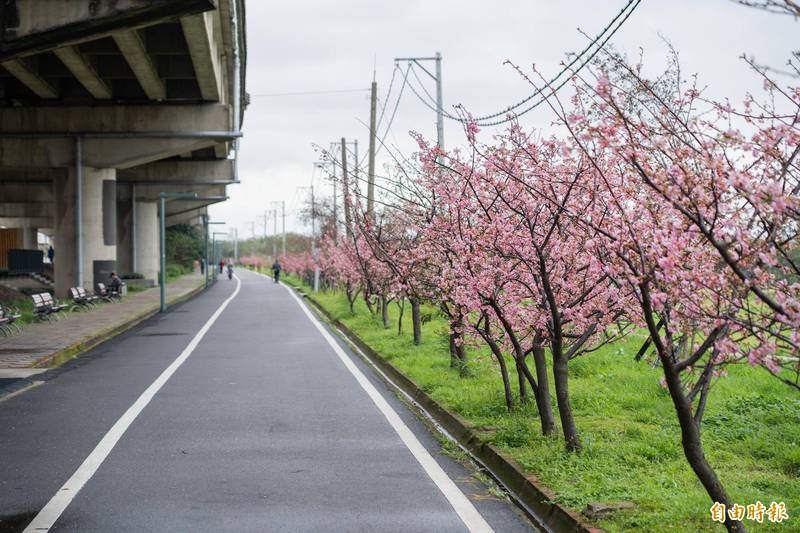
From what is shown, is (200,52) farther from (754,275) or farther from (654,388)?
(754,275)

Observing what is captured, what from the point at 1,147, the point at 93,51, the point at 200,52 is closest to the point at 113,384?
the point at 200,52

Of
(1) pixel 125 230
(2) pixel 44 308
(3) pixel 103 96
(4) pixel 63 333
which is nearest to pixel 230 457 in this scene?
(4) pixel 63 333

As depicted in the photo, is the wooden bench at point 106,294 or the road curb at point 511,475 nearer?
the road curb at point 511,475

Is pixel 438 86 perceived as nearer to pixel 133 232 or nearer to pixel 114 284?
pixel 114 284

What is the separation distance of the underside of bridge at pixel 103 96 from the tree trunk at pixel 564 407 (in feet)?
40.1

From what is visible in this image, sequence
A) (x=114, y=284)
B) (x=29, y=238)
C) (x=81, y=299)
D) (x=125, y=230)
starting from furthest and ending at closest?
(x=29, y=238) < (x=125, y=230) < (x=114, y=284) < (x=81, y=299)

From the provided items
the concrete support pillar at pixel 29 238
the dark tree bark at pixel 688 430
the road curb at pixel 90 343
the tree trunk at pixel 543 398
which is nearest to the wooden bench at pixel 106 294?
the road curb at pixel 90 343

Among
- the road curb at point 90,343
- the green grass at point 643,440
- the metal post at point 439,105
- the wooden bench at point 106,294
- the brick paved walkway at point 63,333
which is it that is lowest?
the road curb at point 90,343

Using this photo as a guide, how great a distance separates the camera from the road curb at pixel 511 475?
Result: 6.14 metres

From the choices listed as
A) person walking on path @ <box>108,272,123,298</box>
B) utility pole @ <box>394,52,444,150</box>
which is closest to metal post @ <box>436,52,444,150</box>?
utility pole @ <box>394,52,444,150</box>

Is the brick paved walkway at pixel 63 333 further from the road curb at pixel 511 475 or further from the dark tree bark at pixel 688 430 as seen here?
the dark tree bark at pixel 688 430

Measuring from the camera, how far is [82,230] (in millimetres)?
34250

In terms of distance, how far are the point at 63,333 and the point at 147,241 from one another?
3685cm

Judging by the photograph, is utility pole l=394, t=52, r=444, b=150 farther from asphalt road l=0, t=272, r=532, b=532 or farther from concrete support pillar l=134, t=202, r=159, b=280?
concrete support pillar l=134, t=202, r=159, b=280
